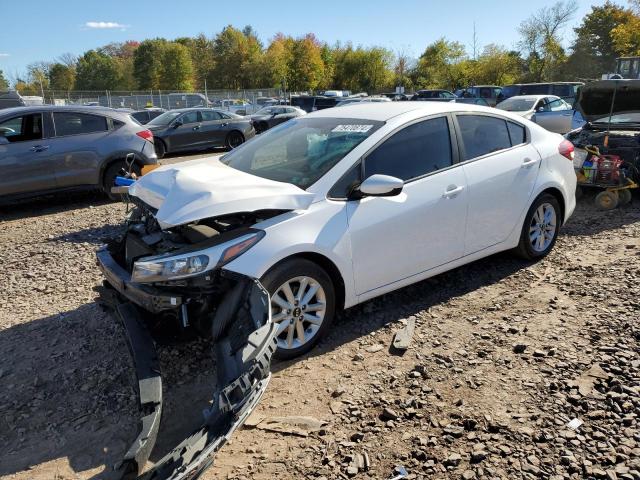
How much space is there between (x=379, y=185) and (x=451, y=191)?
3.02ft

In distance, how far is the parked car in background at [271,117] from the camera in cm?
2136

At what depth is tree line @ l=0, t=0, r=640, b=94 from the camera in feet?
175

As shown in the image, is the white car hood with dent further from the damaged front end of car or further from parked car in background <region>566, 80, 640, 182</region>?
parked car in background <region>566, 80, 640, 182</region>

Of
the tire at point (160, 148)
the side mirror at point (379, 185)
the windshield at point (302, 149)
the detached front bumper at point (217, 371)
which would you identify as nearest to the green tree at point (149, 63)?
the tire at point (160, 148)

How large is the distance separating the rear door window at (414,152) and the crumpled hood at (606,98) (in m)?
5.45

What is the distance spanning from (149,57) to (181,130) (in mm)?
52005

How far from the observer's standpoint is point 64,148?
8.34m

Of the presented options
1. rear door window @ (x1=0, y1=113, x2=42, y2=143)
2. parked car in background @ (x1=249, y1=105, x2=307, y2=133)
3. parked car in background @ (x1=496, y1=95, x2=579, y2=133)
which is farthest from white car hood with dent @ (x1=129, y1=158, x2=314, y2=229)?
parked car in background @ (x1=249, y1=105, x2=307, y2=133)

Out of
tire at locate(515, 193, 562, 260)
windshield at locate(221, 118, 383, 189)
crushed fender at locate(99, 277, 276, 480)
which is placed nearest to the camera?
crushed fender at locate(99, 277, 276, 480)

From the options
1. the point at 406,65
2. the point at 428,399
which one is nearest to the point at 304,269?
the point at 428,399

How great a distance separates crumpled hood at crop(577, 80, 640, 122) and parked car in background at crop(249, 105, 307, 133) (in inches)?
528

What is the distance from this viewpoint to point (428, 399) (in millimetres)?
3184

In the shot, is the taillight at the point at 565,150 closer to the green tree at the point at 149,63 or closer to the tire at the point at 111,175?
the tire at the point at 111,175

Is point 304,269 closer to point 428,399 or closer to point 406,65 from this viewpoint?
point 428,399
